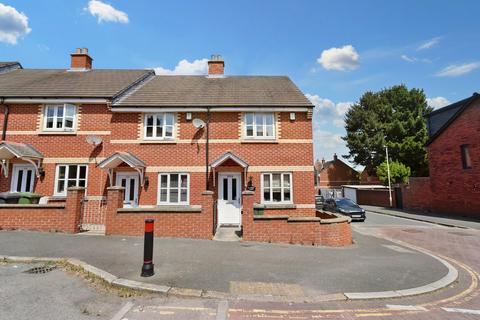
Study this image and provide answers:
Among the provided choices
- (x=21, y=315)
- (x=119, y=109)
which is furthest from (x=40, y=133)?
(x=21, y=315)

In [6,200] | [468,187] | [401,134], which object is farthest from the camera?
[401,134]

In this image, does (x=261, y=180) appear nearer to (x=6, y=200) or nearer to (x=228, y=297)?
(x=228, y=297)

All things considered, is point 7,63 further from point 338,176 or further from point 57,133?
point 338,176

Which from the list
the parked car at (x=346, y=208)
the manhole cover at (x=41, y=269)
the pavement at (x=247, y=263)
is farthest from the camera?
the parked car at (x=346, y=208)

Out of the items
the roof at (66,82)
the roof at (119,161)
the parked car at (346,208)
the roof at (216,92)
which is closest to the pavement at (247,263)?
the roof at (119,161)

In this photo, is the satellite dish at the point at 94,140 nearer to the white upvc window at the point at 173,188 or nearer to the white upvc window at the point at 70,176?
the white upvc window at the point at 70,176

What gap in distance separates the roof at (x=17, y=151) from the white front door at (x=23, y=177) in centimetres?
68

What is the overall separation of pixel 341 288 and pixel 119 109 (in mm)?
12705

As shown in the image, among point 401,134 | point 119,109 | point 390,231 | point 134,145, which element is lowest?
point 390,231

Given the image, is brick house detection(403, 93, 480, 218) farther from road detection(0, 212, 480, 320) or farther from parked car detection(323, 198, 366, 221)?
road detection(0, 212, 480, 320)

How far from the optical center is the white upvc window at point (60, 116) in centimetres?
1402

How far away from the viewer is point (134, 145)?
13688 millimetres

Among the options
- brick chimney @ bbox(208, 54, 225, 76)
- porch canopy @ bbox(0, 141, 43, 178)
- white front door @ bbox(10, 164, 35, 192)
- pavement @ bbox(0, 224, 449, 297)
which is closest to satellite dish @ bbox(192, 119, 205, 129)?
pavement @ bbox(0, 224, 449, 297)

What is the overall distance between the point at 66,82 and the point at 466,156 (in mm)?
29011
